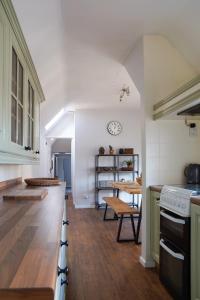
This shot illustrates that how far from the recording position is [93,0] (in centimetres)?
243

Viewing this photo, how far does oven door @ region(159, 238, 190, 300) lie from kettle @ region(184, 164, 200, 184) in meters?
0.79

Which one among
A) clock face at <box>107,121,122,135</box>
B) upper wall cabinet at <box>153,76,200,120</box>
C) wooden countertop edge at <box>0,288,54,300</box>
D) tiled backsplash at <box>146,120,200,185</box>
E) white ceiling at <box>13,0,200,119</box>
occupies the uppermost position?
white ceiling at <box>13,0,200,119</box>

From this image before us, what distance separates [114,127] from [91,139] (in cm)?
68

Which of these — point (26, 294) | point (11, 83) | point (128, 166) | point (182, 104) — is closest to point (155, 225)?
point (182, 104)

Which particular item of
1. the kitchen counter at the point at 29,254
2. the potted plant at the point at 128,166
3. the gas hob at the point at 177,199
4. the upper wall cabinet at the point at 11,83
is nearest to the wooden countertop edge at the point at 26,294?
the kitchen counter at the point at 29,254

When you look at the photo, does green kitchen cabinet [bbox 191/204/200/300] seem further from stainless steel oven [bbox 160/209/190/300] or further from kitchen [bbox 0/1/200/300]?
kitchen [bbox 0/1/200/300]

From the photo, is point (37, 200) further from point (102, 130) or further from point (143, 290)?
point (102, 130)

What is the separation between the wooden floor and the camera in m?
2.46

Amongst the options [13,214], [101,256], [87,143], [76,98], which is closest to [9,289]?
[13,214]

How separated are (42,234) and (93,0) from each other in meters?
2.17

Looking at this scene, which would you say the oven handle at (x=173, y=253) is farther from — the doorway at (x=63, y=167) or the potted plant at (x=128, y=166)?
the doorway at (x=63, y=167)

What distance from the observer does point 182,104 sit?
2.38 m

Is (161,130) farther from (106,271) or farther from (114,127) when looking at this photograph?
(114,127)

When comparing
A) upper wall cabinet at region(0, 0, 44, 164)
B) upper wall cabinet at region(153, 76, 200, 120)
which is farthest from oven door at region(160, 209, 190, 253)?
upper wall cabinet at region(0, 0, 44, 164)
